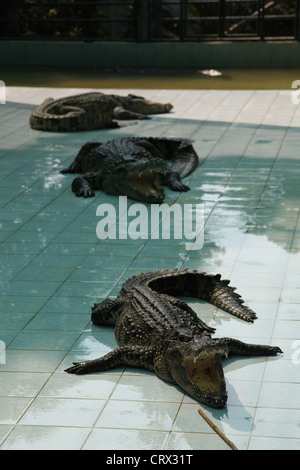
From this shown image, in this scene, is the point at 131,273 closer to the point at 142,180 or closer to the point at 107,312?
the point at 107,312

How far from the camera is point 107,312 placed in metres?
5.69

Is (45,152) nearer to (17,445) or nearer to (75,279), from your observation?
(75,279)

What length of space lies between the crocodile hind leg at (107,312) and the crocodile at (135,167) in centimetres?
302

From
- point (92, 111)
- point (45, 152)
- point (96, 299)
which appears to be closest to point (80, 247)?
point (96, 299)

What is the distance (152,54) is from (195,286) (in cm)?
1285

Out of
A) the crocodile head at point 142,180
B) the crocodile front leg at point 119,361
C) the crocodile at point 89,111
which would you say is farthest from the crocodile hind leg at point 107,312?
the crocodile at point 89,111

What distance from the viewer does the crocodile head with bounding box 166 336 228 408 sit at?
4590 millimetres

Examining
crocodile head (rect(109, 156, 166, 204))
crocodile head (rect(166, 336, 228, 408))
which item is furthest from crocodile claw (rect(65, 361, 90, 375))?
crocodile head (rect(109, 156, 166, 204))

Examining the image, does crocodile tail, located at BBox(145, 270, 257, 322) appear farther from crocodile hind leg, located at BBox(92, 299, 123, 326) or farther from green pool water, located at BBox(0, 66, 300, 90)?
green pool water, located at BBox(0, 66, 300, 90)

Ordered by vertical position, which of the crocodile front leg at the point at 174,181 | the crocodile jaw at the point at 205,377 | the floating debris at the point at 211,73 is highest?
the crocodile jaw at the point at 205,377

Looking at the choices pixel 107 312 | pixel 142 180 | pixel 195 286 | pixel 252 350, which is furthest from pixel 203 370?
pixel 142 180

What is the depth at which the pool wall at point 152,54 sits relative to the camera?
58.5 ft

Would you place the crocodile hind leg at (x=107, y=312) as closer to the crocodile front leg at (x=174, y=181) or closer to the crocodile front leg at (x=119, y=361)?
the crocodile front leg at (x=119, y=361)

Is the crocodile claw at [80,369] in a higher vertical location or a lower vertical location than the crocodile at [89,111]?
higher
